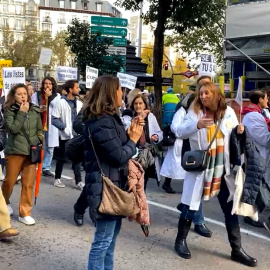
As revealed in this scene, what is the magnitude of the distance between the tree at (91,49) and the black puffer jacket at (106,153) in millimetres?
9461

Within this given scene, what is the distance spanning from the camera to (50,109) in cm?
854

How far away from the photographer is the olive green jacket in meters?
5.35

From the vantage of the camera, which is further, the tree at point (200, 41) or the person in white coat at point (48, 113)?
the tree at point (200, 41)

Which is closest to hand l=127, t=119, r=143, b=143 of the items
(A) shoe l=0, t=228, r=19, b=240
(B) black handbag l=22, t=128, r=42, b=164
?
(A) shoe l=0, t=228, r=19, b=240

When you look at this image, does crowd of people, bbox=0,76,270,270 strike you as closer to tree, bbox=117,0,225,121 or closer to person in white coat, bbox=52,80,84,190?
person in white coat, bbox=52,80,84,190

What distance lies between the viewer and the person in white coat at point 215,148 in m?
4.37

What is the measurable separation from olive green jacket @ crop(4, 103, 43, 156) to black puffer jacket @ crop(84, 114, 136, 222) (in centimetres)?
212

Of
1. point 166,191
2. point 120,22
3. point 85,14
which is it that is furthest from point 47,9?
point 166,191

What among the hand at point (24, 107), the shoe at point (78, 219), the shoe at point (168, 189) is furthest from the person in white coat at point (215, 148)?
the shoe at point (168, 189)

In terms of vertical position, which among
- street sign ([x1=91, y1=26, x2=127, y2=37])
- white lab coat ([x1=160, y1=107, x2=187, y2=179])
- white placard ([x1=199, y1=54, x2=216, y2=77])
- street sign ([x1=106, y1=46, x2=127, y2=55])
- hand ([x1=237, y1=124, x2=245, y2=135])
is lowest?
white lab coat ([x1=160, y1=107, x2=187, y2=179])

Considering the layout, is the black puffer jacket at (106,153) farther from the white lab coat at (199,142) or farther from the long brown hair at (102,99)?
the white lab coat at (199,142)

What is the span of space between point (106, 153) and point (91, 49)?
10059 mm

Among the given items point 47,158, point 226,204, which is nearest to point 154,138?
point 226,204

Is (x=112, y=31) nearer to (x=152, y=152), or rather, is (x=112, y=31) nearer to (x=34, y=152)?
(x=152, y=152)
